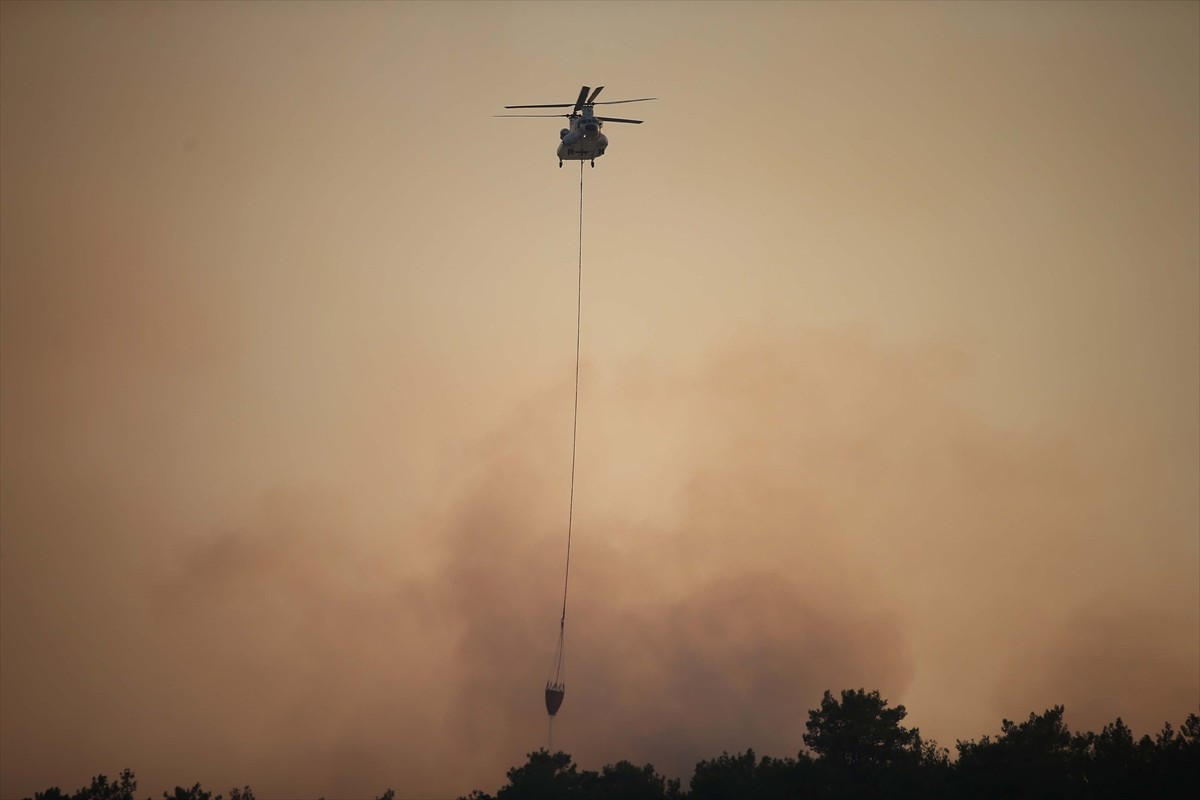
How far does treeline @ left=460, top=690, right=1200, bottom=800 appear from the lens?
67.1m

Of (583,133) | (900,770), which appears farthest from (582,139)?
(900,770)

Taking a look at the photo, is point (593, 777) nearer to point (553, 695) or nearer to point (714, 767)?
point (714, 767)

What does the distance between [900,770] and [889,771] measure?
6.01 ft

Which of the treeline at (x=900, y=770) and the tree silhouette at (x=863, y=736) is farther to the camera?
the tree silhouette at (x=863, y=736)

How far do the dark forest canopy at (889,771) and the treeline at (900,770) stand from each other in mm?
76

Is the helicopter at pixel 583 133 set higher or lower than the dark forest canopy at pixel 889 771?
higher

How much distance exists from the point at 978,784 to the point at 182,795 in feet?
184

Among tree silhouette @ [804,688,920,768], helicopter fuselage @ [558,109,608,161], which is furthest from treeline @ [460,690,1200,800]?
helicopter fuselage @ [558,109,608,161]

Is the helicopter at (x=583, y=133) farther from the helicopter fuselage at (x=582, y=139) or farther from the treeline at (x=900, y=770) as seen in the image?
the treeline at (x=900, y=770)

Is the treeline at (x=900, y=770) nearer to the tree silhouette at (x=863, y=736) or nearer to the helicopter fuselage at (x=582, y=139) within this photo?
the tree silhouette at (x=863, y=736)

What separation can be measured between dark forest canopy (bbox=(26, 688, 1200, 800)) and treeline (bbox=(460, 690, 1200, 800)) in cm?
8

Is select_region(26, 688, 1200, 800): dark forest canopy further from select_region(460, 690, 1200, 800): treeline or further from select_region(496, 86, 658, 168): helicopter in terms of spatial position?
select_region(496, 86, 658, 168): helicopter

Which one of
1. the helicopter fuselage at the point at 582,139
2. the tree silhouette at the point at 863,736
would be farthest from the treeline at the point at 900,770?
the helicopter fuselage at the point at 582,139

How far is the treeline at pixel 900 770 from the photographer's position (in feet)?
220
